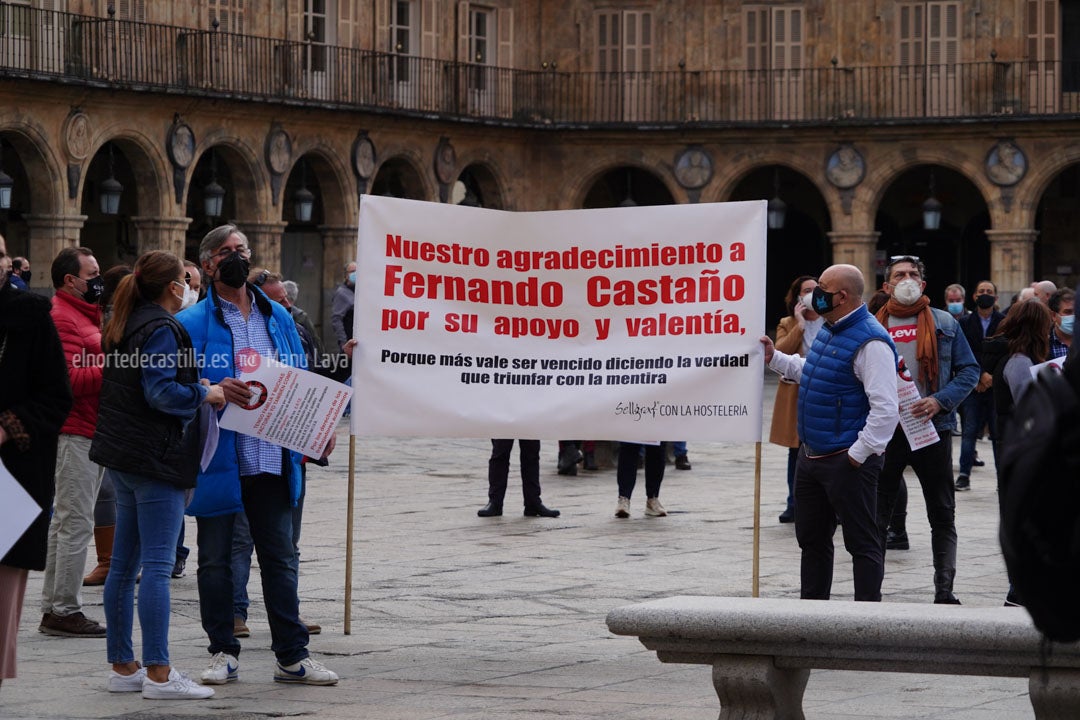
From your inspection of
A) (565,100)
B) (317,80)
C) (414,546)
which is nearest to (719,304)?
(414,546)

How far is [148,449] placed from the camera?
688 centimetres

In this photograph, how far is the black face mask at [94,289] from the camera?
8.59m

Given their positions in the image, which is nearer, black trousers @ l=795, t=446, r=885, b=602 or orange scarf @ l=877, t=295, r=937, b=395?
black trousers @ l=795, t=446, r=885, b=602

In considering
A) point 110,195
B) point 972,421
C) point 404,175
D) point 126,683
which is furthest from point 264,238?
Answer: point 126,683

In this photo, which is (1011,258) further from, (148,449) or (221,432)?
(148,449)

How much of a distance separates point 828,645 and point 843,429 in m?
2.13

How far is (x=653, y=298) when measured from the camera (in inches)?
322

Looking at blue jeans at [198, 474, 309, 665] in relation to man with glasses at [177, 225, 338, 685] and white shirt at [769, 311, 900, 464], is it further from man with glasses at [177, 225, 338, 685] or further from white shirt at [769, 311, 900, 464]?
white shirt at [769, 311, 900, 464]

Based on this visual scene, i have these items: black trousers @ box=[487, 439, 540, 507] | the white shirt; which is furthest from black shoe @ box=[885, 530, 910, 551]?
the white shirt

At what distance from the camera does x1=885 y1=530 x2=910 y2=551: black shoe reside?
11.2 meters

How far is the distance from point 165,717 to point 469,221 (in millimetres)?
2572

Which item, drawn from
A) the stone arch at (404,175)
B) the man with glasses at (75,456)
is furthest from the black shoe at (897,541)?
the stone arch at (404,175)

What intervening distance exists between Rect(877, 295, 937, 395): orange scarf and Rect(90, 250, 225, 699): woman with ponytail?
380 cm

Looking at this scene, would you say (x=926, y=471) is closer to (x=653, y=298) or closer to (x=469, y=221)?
(x=653, y=298)
